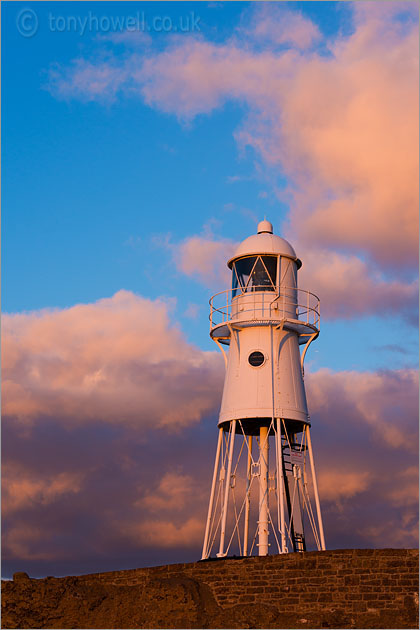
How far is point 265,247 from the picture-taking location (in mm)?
32188

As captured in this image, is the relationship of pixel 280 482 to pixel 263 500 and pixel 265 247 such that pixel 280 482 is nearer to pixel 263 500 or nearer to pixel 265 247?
pixel 263 500

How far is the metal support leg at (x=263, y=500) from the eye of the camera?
2995cm

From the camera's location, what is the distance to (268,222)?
33.7 metres

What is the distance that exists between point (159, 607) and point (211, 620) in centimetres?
143

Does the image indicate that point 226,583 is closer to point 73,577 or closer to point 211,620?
point 211,620

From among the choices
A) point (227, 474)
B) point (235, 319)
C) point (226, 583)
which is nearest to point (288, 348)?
point (235, 319)

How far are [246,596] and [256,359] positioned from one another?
9.22 m

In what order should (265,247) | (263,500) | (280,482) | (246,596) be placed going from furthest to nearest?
(265,247) < (263,500) < (280,482) < (246,596)

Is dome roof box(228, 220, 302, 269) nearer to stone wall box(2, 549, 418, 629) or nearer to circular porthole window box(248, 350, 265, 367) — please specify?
circular porthole window box(248, 350, 265, 367)

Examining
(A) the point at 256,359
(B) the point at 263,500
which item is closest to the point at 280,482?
(B) the point at 263,500

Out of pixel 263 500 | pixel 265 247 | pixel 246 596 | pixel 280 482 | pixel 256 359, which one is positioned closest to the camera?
pixel 246 596

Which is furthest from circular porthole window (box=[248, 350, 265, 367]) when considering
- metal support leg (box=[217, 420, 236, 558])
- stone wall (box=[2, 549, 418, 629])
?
stone wall (box=[2, 549, 418, 629])

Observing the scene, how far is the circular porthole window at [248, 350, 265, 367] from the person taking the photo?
31.2m

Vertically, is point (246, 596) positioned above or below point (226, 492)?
below
